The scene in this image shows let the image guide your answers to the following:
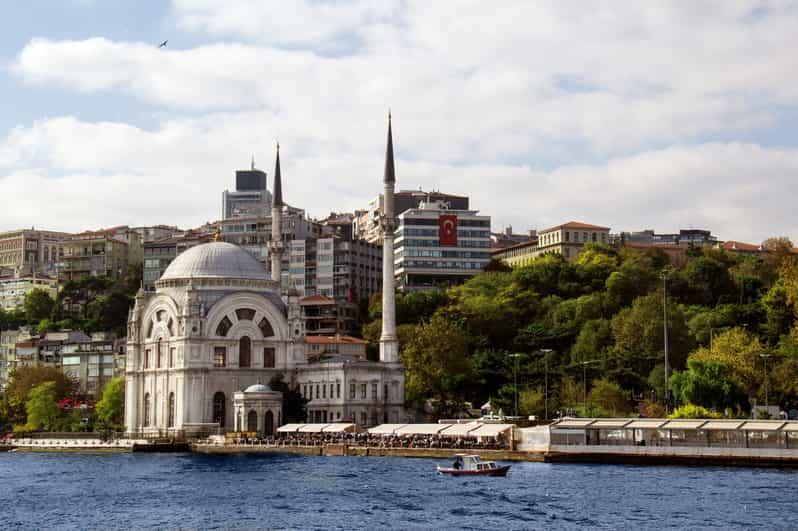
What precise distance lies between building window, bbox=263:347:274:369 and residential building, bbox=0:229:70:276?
321 feet

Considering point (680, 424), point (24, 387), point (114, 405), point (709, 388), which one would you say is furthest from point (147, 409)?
point (680, 424)

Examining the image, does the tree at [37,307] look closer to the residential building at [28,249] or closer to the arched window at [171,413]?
the residential building at [28,249]

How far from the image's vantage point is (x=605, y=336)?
9769cm

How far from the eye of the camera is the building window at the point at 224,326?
307ft

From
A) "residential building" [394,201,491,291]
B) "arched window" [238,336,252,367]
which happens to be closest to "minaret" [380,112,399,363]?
"arched window" [238,336,252,367]

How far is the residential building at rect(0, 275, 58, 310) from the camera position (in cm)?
16138

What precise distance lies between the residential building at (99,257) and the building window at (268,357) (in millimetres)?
63147

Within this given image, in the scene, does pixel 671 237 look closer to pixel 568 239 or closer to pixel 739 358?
pixel 568 239

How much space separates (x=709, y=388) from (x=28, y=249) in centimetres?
13475

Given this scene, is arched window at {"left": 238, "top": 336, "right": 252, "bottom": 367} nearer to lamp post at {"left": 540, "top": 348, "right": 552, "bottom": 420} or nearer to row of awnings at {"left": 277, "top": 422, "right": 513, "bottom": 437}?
row of awnings at {"left": 277, "top": 422, "right": 513, "bottom": 437}

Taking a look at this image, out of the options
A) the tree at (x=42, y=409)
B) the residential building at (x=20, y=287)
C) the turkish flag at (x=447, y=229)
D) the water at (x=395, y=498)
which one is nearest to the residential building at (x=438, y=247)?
the turkish flag at (x=447, y=229)

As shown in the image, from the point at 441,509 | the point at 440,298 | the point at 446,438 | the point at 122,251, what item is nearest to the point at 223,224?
the point at 122,251

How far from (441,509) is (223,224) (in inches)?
3888

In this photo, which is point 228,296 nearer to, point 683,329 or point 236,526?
point 683,329
